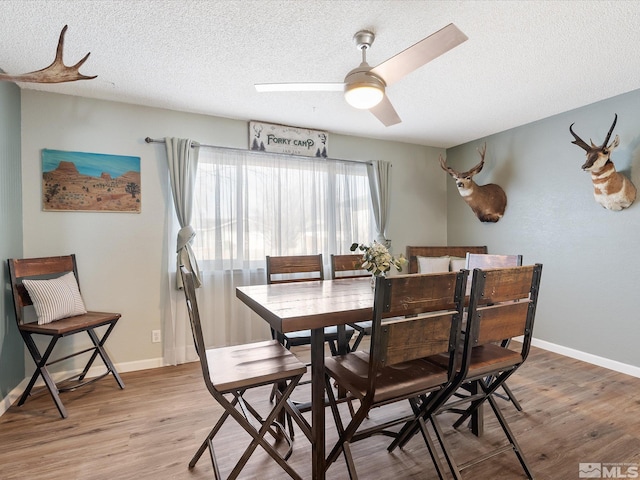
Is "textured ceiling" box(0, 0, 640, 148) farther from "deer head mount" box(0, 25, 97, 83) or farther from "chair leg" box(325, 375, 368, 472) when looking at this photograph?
"chair leg" box(325, 375, 368, 472)

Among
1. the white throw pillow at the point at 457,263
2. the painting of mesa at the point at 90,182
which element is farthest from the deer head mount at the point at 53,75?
the white throw pillow at the point at 457,263

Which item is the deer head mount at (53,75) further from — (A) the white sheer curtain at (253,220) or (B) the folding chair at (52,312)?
(A) the white sheer curtain at (253,220)

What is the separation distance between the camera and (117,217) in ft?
9.66

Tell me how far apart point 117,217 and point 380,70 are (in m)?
2.58

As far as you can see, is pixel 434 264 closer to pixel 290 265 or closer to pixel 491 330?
pixel 290 265

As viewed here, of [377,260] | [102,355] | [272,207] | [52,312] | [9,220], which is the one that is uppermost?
[272,207]

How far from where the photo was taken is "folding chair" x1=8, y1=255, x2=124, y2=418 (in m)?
2.24

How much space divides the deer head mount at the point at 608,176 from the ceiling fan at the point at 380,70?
1.93 meters

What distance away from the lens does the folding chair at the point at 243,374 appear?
138cm

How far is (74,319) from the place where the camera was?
2.45m

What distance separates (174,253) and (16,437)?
1.66 meters

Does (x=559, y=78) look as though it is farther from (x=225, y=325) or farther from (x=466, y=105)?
(x=225, y=325)

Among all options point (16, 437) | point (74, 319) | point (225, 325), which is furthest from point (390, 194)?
point (16, 437)

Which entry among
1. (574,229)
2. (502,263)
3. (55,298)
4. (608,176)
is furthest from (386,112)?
(55,298)
